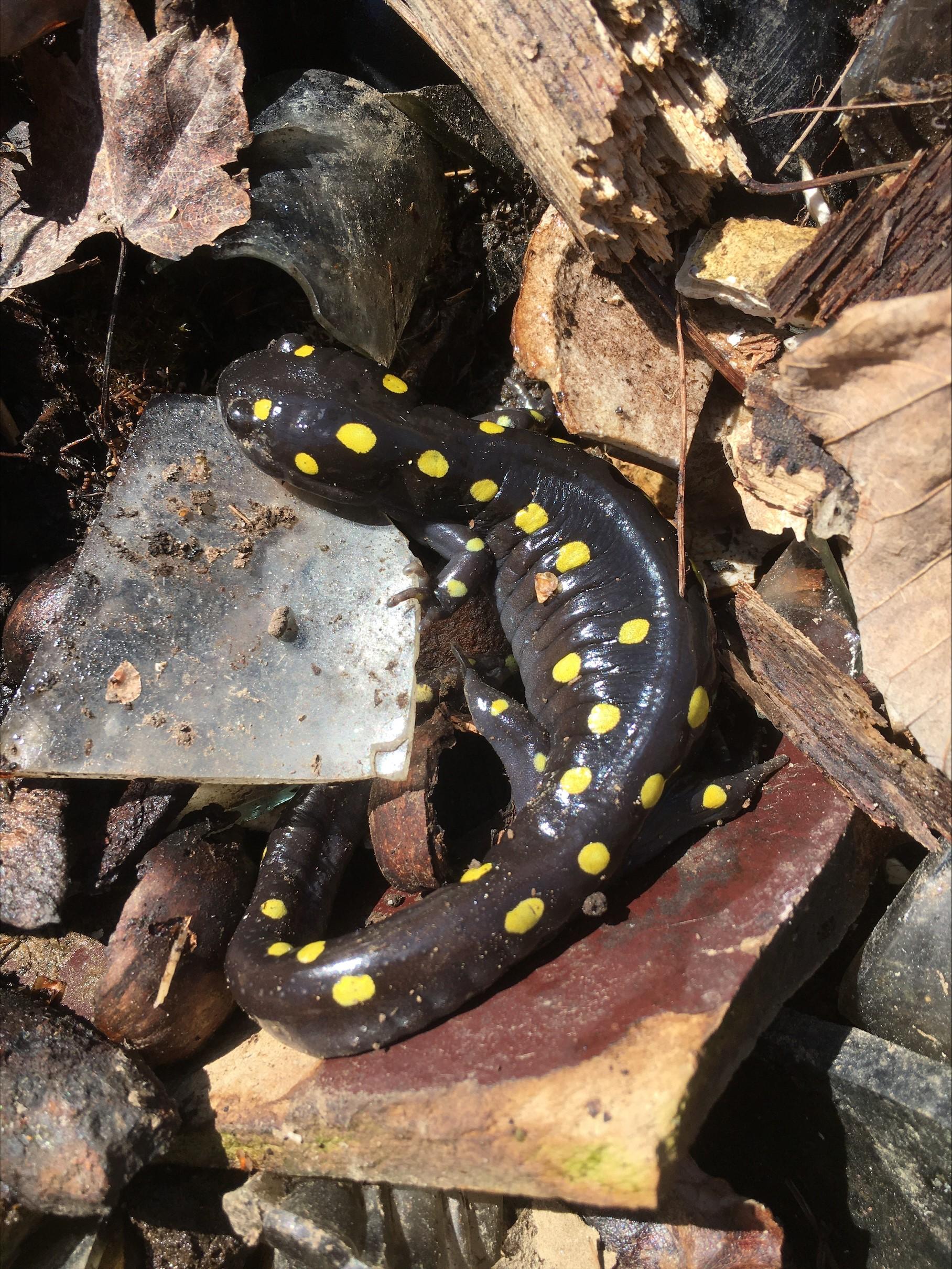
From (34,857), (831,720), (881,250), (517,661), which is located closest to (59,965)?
(34,857)

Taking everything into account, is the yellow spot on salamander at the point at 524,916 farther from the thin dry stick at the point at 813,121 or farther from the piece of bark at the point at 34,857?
the thin dry stick at the point at 813,121

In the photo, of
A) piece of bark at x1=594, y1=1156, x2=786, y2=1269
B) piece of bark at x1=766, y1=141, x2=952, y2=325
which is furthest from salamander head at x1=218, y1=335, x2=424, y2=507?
piece of bark at x1=594, y1=1156, x2=786, y2=1269

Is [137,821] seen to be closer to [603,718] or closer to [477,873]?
[477,873]

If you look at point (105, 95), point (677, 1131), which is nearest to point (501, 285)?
point (105, 95)

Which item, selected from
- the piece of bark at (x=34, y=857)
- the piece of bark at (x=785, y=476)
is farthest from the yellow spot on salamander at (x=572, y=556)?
the piece of bark at (x=34, y=857)

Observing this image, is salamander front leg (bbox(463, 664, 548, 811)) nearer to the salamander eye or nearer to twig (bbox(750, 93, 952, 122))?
the salamander eye
